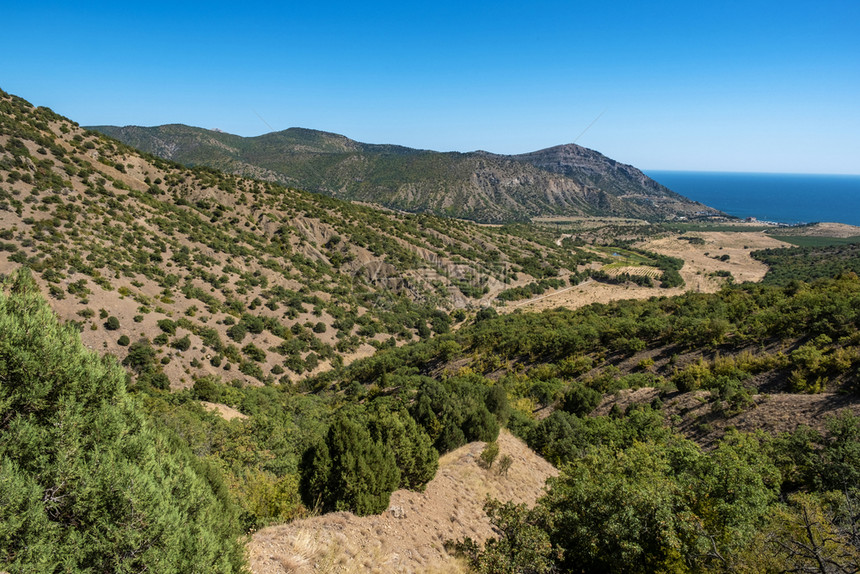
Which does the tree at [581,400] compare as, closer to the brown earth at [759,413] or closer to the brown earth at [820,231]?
the brown earth at [759,413]

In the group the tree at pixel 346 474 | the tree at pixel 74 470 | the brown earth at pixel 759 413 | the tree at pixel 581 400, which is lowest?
the tree at pixel 581 400

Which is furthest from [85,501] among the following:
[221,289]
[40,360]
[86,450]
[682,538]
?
[221,289]

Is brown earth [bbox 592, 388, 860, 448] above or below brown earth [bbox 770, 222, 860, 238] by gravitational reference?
below

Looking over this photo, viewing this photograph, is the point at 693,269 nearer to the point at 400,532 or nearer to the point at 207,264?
the point at 207,264

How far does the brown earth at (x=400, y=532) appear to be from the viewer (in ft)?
27.6

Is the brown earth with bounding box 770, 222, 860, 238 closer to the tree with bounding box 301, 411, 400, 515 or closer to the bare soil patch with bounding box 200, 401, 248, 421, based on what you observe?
the bare soil patch with bounding box 200, 401, 248, 421

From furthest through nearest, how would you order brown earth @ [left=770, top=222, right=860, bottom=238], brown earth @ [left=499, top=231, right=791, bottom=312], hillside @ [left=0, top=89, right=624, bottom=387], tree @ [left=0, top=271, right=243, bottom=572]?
brown earth @ [left=770, top=222, right=860, bottom=238] → brown earth @ [left=499, top=231, right=791, bottom=312] → hillside @ [left=0, top=89, right=624, bottom=387] → tree @ [left=0, top=271, right=243, bottom=572]

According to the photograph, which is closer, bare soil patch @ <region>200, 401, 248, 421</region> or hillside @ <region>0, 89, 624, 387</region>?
bare soil patch @ <region>200, 401, 248, 421</region>

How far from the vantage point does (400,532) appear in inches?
416

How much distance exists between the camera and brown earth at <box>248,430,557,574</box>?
840 cm

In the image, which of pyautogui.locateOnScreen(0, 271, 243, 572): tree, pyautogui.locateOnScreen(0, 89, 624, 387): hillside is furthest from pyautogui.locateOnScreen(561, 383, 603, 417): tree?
pyautogui.locateOnScreen(0, 89, 624, 387): hillside

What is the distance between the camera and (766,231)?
17188 cm

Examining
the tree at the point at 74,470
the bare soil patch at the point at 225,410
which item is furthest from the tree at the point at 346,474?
the bare soil patch at the point at 225,410

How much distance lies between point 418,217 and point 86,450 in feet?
308
